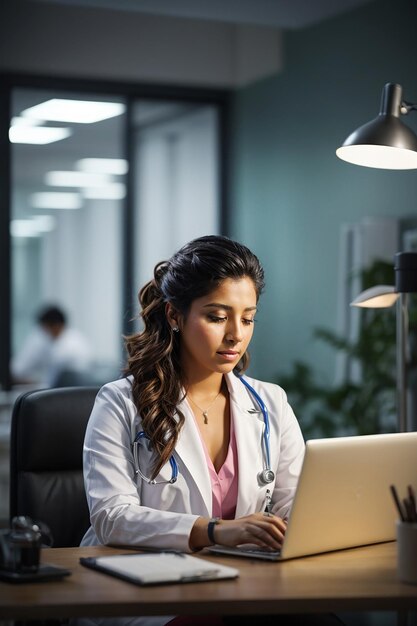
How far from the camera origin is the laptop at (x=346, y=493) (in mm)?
1948

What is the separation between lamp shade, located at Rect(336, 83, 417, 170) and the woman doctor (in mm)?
429

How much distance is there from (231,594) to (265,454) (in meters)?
0.75

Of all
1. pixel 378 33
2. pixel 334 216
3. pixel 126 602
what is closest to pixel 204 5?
pixel 378 33

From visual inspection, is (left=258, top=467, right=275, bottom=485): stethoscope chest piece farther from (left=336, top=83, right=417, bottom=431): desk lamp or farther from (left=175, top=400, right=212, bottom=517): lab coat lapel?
Answer: (left=336, top=83, right=417, bottom=431): desk lamp

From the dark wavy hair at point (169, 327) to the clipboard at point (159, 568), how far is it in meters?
Result: 0.40

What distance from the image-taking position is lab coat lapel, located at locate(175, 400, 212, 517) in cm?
230

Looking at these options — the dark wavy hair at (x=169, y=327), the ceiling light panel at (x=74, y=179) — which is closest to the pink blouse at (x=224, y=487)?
the dark wavy hair at (x=169, y=327)

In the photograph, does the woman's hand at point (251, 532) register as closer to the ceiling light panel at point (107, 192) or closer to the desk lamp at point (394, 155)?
the desk lamp at point (394, 155)

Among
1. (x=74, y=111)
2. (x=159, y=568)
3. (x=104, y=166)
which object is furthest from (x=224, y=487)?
(x=104, y=166)

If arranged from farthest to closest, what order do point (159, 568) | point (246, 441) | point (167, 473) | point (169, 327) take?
point (169, 327) < point (246, 441) < point (167, 473) < point (159, 568)

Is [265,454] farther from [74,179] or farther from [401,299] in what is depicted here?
[74,179]

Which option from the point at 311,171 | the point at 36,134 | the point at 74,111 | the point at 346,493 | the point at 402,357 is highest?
the point at 74,111

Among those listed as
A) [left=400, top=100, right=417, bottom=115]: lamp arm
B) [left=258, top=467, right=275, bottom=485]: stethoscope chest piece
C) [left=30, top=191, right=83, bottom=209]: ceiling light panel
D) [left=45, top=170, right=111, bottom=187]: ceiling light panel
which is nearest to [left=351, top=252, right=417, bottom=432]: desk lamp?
[left=400, top=100, right=417, bottom=115]: lamp arm

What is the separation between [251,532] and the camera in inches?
79.4
